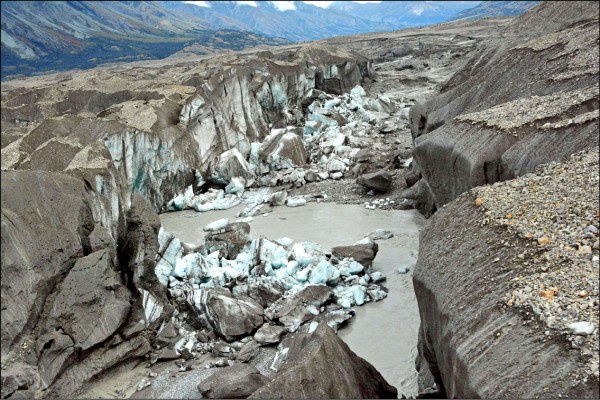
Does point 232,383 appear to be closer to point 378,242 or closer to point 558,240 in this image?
point 558,240

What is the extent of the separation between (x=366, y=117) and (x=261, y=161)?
9.07 meters

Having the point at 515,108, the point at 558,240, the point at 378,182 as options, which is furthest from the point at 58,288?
the point at 378,182

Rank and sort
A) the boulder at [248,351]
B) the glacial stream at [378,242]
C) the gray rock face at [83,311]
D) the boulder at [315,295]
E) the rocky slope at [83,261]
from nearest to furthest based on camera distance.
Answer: the rocky slope at [83,261]
the gray rock face at [83,311]
the glacial stream at [378,242]
the boulder at [248,351]
the boulder at [315,295]

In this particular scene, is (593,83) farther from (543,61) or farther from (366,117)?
(366,117)

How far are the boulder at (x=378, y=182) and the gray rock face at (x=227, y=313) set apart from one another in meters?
8.37

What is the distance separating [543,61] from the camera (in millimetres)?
12938

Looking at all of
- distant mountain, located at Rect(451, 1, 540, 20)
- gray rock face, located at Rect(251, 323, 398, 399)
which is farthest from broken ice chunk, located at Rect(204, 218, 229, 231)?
distant mountain, located at Rect(451, 1, 540, 20)

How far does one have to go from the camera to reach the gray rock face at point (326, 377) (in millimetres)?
6172

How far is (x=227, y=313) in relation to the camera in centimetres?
1034

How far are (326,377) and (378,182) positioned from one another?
477 inches

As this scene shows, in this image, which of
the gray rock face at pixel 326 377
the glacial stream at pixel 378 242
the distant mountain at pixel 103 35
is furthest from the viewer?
the distant mountain at pixel 103 35

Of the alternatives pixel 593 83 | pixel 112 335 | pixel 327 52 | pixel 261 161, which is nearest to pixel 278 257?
pixel 112 335

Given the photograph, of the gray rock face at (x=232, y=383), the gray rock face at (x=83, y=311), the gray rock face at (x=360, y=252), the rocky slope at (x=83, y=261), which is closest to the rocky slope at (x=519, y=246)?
the gray rock face at (x=360, y=252)

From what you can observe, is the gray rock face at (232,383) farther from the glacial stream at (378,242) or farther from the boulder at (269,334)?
the glacial stream at (378,242)
